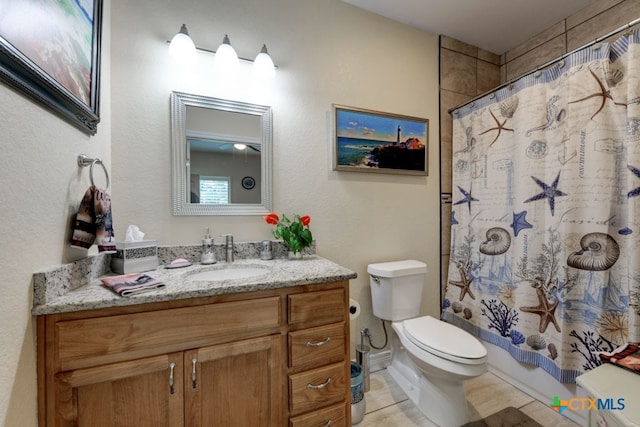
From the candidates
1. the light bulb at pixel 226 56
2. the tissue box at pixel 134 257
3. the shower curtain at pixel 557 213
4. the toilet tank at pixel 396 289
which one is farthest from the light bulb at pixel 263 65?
the shower curtain at pixel 557 213

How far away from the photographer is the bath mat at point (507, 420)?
53.6 inches

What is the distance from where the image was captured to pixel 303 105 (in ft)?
5.39

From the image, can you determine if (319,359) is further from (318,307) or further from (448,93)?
(448,93)

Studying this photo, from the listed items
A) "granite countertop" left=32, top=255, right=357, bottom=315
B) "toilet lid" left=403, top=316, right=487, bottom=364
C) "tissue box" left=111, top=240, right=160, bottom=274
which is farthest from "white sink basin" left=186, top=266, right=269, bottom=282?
"toilet lid" left=403, top=316, right=487, bottom=364

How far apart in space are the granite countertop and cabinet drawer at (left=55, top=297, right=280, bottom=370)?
0.18 feet

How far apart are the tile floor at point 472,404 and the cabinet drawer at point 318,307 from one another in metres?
0.73

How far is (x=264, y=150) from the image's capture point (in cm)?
155

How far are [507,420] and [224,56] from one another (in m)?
2.49

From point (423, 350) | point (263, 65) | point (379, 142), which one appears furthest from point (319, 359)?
point (263, 65)

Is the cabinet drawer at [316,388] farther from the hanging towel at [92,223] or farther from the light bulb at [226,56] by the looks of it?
the light bulb at [226,56]

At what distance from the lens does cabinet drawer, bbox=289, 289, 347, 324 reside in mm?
1069

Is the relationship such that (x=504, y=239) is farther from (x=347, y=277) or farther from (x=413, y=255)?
(x=347, y=277)

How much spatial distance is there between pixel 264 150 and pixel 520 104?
63.6 inches

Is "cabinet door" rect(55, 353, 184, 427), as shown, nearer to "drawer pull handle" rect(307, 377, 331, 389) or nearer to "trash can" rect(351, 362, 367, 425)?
"drawer pull handle" rect(307, 377, 331, 389)
